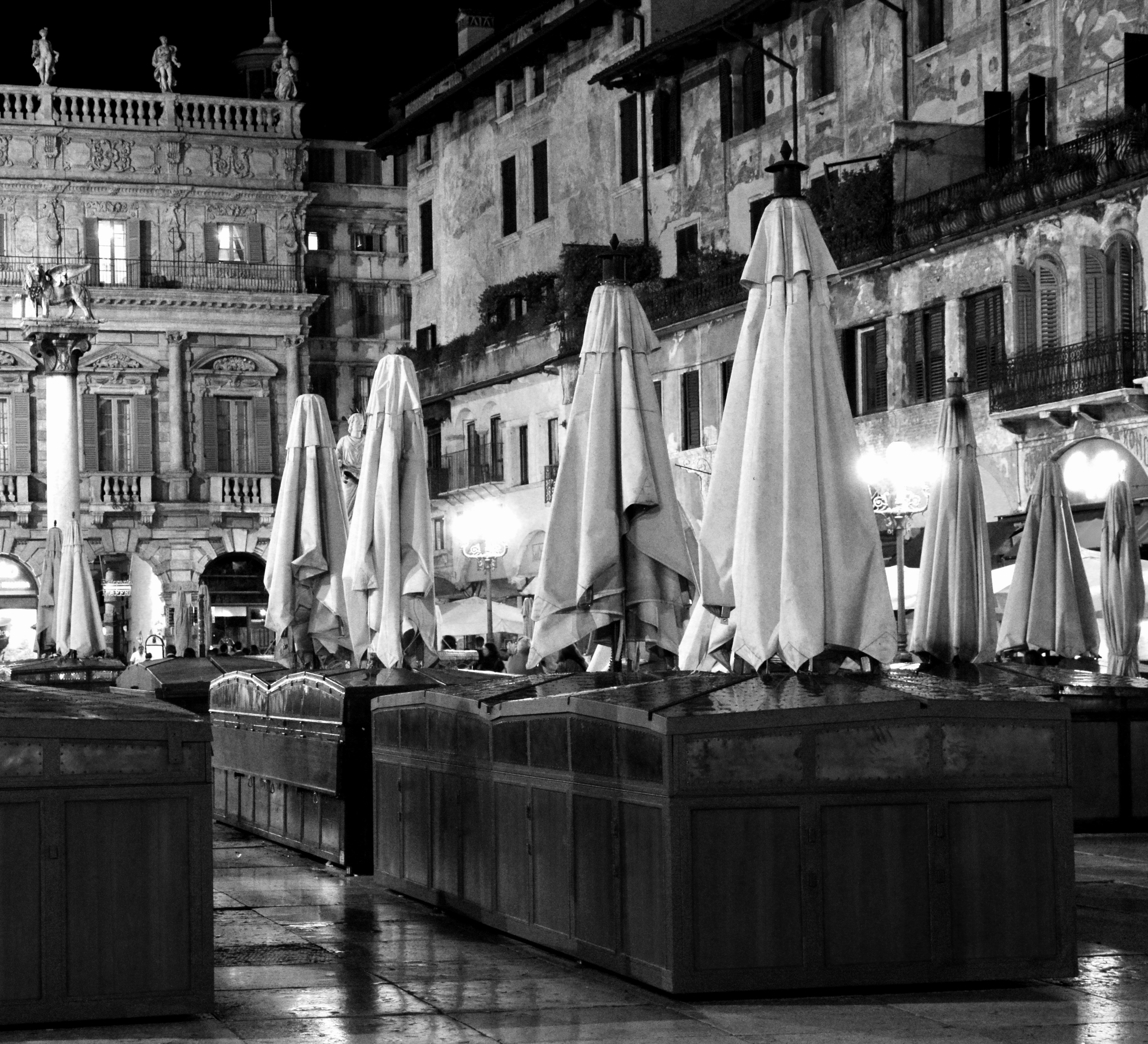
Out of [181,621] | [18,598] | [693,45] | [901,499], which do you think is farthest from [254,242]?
[901,499]

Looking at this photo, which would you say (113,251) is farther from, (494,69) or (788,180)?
(788,180)

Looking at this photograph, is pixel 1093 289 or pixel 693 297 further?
pixel 693 297

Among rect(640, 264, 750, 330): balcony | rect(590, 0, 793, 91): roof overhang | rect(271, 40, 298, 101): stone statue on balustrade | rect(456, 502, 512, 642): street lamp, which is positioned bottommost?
rect(456, 502, 512, 642): street lamp

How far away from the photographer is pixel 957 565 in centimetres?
1469

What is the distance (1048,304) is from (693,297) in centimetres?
930

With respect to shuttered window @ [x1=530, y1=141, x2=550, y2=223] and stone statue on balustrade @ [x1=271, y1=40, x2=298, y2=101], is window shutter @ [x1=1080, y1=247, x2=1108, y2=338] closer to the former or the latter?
shuttered window @ [x1=530, y1=141, x2=550, y2=223]

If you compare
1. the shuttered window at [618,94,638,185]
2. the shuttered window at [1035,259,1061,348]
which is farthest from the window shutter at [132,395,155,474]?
the shuttered window at [1035,259,1061,348]

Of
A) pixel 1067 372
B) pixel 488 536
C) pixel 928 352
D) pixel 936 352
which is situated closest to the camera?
pixel 1067 372

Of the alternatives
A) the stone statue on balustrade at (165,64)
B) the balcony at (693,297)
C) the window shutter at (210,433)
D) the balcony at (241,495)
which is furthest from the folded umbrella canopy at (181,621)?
the balcony at (693,297)

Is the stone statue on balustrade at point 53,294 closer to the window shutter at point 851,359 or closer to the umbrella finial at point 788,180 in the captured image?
the window shutter at point 851,359

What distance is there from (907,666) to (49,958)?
8.22 meters

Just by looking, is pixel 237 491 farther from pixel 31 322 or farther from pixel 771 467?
pixel 771 467

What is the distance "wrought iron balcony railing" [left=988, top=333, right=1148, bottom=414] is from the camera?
24625 millimetres

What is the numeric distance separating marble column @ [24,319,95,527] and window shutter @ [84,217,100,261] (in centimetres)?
1258
